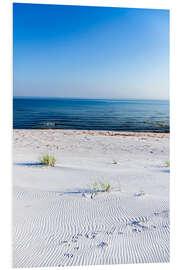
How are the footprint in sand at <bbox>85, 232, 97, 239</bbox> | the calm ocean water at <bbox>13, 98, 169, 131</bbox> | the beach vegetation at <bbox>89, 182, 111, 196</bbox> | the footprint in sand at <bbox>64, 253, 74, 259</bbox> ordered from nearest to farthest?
1. the footprint in sand at <bbox>64, 253, 74, 259</bbox>
2. the footprint in sand at <bbox>85, 232, 97, 239</bbox>
3. the beach vegetation at <bbox>89, 182, 111, 196</bbox>
4. the calm ocean water at <bbox>13, 98, 169, 131</bbox>

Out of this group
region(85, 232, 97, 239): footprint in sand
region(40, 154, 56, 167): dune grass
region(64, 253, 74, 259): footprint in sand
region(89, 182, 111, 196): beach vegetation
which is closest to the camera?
region(64, 253, 74, 259): footprint in sand

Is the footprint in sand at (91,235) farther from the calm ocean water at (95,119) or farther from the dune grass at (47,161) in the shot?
the calm ocean water at (95,119)

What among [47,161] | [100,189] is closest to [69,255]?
[100,189]

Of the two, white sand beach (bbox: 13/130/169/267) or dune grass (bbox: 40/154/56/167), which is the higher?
dune grass (bbox: 40/154/56/167)

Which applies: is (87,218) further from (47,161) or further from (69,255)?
(47,161)

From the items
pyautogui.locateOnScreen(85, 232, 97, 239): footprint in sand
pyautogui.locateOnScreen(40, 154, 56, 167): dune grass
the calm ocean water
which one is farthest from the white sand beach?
the calm ocean water

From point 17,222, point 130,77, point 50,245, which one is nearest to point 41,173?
point 17,222

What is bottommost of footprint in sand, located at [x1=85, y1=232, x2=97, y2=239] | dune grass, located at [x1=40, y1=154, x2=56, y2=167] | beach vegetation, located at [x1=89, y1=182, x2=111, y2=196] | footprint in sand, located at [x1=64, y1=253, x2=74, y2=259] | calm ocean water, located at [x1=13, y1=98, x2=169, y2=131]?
footprint in sand, located at [x1=64, y1=253, x2=74, y2=259]

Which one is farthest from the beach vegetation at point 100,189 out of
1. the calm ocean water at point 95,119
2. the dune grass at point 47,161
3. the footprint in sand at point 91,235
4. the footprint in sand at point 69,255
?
the calm ocean water at point 95,119

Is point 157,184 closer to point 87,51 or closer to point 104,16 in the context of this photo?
point 104,16

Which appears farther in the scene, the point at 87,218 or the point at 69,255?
the point at 87,218

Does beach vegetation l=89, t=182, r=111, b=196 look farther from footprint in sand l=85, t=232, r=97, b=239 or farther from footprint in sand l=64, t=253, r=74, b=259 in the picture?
footprint in sand l=64, t=253, r=74, b=259

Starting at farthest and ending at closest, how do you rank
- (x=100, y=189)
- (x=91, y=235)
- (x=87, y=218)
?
(x=100, y=189) < (x=87, y=218) < (x=91, y=235)

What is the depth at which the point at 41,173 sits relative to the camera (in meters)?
3.08
